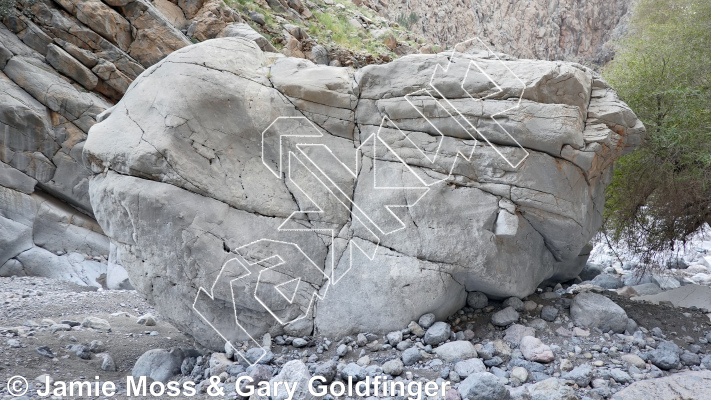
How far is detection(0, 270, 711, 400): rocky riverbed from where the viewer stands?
437 cm

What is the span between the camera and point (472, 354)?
488 cm

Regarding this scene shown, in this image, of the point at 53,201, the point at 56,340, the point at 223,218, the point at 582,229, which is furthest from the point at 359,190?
the point at 53,201

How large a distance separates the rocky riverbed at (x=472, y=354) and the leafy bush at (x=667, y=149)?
216cm

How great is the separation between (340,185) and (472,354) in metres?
2.51

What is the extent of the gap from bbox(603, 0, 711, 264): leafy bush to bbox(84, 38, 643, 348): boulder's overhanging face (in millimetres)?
2552

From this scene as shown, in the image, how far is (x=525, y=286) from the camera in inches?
233

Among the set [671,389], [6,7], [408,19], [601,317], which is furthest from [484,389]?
[408,19]

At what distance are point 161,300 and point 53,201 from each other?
9904 millimetres

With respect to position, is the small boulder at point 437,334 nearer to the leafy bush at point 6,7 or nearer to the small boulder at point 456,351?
the small boulder at point 456,351

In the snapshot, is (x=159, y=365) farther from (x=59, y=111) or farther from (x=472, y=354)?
(x=59, y=111)

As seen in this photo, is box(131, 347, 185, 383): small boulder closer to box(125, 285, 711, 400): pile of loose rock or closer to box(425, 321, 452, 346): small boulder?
box(125, 285, 711, 400): pile of loose rock

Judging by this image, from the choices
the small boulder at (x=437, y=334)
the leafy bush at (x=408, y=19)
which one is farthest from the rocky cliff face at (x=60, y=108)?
the leafy bush at (x=408, y=19)

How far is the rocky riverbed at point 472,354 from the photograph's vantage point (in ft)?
14.3

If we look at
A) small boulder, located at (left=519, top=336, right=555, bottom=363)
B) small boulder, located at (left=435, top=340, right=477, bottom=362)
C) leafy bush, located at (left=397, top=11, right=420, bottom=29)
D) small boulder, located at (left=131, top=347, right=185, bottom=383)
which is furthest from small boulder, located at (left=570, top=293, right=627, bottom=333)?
leafy bush, located at (left=397, top=11, right=420, bottom=29)
